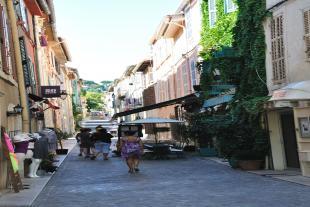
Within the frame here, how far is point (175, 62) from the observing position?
35688 millimetres

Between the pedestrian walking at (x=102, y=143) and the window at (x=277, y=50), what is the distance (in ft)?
35.1

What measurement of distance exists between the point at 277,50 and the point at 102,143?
11.3 m

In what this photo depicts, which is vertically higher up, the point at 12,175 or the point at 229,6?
the point at 229,6

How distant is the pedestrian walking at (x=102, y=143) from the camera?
2503cm

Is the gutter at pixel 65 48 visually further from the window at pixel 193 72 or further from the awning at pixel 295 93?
the awning at pixel 295 93

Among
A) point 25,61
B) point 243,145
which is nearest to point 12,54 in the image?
point 25,61

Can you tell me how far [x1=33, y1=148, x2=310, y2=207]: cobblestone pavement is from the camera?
1047cm

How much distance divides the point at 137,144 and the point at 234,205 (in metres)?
8.25

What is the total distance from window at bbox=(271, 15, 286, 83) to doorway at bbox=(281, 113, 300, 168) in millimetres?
1234

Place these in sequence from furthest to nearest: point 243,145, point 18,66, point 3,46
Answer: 1. point 243,145
2. point 18,66
3. point 3,46

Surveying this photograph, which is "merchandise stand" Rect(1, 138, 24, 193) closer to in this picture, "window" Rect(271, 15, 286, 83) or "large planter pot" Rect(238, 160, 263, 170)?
"large planter pot" Rect(238, 160, 263, 170)

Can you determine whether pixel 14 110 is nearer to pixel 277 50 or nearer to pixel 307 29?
pixel 277 50

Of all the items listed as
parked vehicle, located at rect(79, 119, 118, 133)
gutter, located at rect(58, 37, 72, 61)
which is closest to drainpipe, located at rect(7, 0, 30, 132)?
gutter, located at rect(58, 37, 72, 61)

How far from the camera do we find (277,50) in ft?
53.2
